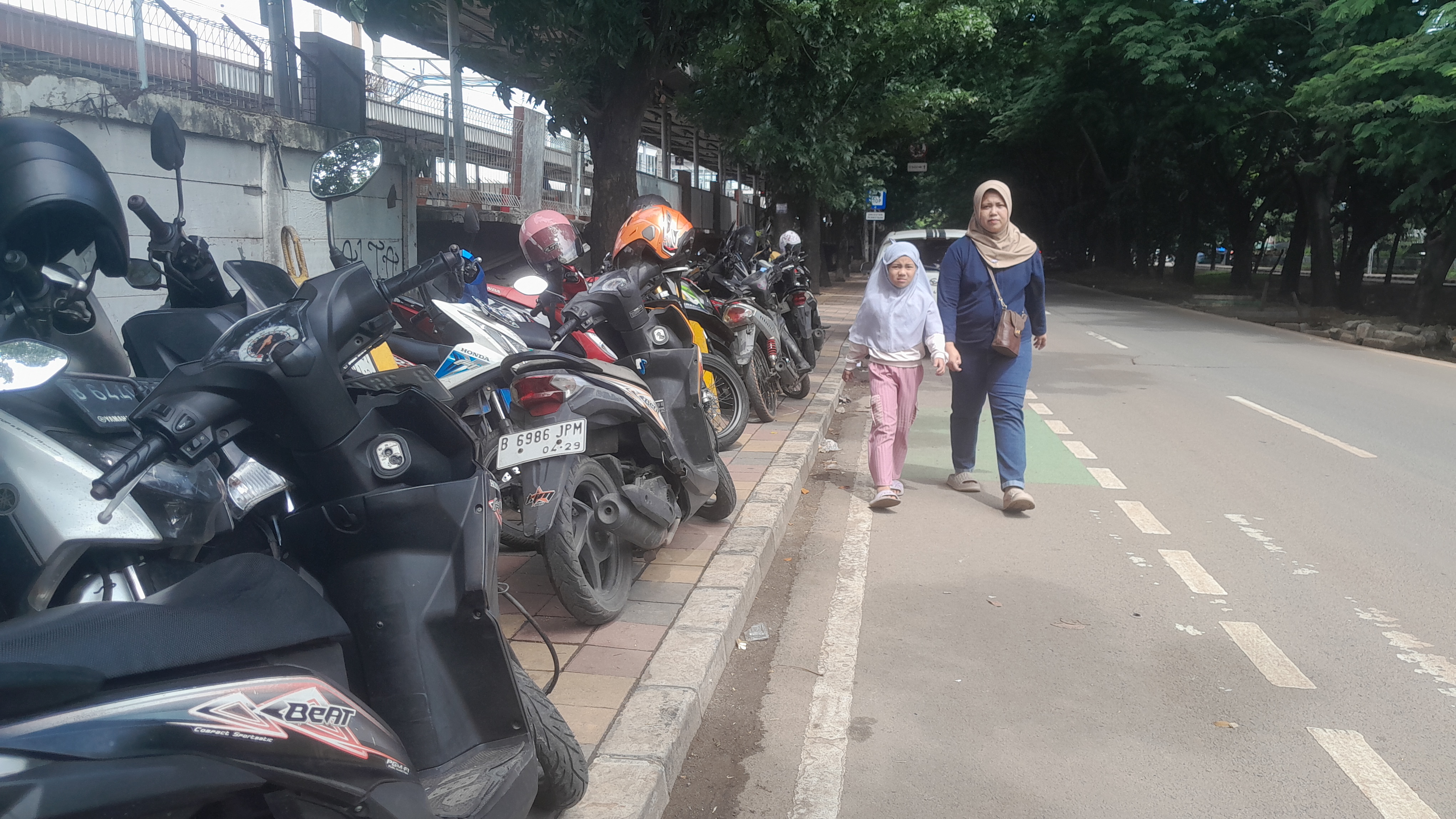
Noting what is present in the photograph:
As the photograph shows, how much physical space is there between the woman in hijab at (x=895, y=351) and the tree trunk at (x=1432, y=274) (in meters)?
16.3

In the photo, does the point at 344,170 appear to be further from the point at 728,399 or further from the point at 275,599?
the point at 728,399

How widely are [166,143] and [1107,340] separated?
16206 mm

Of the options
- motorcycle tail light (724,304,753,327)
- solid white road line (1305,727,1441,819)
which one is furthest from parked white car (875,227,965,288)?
solid white road line (1305,727,1441,819)

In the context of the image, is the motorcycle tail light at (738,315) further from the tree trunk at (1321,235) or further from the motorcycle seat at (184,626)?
the tree trunk at (1321,235)

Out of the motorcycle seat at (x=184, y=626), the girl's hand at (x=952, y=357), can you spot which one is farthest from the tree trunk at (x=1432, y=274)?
the motorcycle seat at (x=184, y=626)

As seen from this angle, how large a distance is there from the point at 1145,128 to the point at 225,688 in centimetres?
3039

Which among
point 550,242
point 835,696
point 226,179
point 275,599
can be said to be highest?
point 226,179

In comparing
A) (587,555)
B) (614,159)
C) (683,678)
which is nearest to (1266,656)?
(683,678)

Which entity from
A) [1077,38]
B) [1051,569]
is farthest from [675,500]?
[1077,38]

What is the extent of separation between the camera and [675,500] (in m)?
4.65

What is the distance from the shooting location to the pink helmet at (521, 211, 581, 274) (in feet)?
17.5

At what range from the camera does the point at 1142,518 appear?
6082 mm

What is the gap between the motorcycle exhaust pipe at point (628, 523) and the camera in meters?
4.00

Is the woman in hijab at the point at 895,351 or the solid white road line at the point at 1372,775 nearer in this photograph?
the solid white road line at the point at 1372,775
